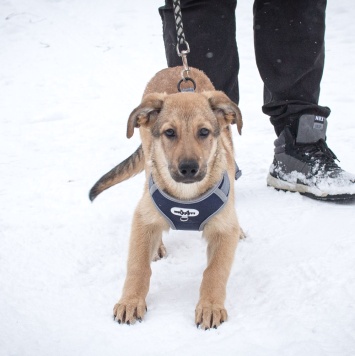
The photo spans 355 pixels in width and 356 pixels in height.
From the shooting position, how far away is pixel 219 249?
243cm

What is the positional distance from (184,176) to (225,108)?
2.00ft

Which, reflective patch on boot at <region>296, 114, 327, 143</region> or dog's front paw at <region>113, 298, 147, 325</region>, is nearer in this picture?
dog's front paw at <region>113, 298, 147, 325</region>

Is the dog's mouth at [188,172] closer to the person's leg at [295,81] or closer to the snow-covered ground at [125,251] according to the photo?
the snow-covered ground at [125,251]

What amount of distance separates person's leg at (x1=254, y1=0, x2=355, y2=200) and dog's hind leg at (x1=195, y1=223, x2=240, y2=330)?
0.97 metres

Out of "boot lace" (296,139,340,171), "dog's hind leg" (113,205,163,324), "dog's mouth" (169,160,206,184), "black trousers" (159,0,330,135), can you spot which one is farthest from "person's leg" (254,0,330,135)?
"dog's hind leg" (113,205,163,324)

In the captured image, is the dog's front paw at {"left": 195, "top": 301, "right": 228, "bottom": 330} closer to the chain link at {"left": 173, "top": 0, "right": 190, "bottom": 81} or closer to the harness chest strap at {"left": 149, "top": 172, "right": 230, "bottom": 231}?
the harness chest strap at {"left": 149, "top": 172, "right": 230, "bottom": 231}

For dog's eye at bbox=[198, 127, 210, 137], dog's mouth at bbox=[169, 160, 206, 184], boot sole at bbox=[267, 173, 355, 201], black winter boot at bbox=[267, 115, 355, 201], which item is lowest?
boot sole at bbox=[267, 173, 355, 201]

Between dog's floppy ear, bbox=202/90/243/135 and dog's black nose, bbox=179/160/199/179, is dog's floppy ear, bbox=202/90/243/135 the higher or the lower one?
the higher one

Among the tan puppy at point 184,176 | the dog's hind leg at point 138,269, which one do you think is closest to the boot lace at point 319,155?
the tan puppy at point 184,176

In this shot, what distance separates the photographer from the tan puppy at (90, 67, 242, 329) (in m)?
2.29

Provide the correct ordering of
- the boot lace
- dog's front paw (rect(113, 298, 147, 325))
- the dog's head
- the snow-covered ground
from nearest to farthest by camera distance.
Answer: the snow-covered ground → dog's front paw (rect(113, 298, 147, 325)) → the dog's head → the boot lace

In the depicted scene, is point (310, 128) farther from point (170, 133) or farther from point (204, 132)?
point (170, 133)

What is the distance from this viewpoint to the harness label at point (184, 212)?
95.5 inches

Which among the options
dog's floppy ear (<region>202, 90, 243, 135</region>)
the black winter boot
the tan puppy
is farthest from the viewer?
the black winter boot
